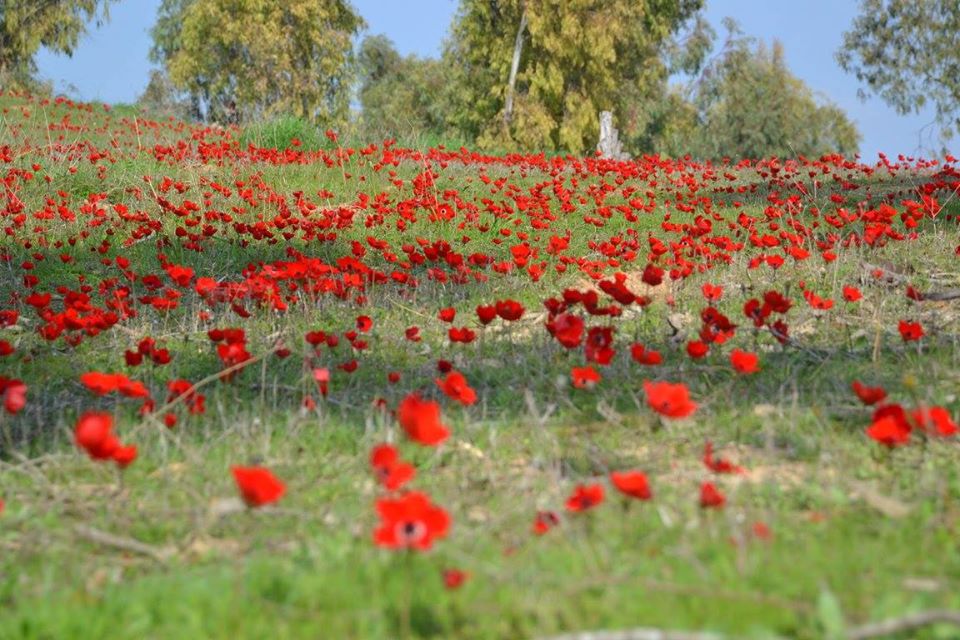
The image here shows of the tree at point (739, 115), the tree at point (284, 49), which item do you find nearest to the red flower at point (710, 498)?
the tree at point (284, 49)

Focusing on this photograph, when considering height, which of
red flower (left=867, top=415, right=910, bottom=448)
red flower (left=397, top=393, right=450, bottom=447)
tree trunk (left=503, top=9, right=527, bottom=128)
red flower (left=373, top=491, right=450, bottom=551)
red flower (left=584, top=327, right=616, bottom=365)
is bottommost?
red flower (left=373, top=491, right=450, bottom=551)

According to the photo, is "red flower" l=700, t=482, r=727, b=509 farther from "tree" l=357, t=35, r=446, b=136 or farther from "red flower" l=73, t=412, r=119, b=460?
"tree" l=357, t=35, r=446, b=136

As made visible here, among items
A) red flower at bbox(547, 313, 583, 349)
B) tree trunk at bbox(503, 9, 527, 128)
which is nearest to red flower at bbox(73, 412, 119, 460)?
red flower at bbox(547, 313, 583, 349)

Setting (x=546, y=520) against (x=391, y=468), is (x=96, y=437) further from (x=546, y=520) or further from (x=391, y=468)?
(x=546, y=520)

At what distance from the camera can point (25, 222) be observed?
880cm

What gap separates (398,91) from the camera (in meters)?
44.5

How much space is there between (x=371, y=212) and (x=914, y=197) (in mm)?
5660

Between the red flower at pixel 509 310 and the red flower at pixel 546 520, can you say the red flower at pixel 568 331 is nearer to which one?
the red flower at pixel 509 310

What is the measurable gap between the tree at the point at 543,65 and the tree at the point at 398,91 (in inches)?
78.8

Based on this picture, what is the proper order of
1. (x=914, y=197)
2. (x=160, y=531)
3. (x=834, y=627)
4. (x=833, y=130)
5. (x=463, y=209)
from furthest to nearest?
1. (x=833, y=130)
2. (x=914, y=197)
3. (x=463, y=209)
4. (x=160, y=531)
5. (x=834, y=627)

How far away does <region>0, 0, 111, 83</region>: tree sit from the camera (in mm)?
30094

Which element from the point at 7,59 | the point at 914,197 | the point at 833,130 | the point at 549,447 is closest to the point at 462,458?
the point at 549,447

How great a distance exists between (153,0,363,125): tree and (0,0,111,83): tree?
3.40 metres

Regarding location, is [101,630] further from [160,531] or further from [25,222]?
[25,222]
